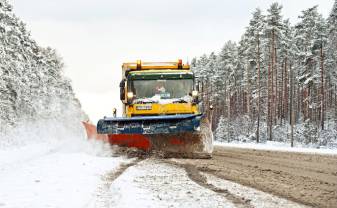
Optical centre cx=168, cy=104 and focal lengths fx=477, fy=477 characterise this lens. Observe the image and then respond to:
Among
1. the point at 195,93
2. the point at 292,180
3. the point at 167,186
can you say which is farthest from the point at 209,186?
the point at 195,93

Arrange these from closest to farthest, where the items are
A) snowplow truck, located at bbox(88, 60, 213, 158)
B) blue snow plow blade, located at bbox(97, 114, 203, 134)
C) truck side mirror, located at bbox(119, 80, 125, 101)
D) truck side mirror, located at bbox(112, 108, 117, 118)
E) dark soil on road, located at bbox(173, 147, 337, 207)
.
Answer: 1. dark soil on road, located at bbox(173, 147, 337, 207)
2. blue snow plow blade, located at bbox(97, 114, 203, 134)
3. snowplow truck, located at bbox(88, 60, 213, 158)
4. truck side mirror, located at bbox(119, 80, 125, 101)
5. truck side mirror, located at bbox(112, 108, 117, 118)

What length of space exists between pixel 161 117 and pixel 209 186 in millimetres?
6141

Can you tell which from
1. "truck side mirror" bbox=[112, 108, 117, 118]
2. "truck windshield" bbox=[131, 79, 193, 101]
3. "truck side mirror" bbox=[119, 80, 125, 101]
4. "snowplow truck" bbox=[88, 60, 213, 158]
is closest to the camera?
"snowplow truck" bbox=[88, 60, 213, 158]

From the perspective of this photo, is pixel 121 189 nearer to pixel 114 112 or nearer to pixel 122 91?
pixel 122 91

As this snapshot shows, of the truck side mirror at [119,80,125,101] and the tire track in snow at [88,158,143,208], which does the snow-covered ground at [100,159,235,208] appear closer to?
the tire track in snow at [88,158,143,208]

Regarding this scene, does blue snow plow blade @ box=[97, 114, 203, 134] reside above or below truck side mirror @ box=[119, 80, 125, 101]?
below

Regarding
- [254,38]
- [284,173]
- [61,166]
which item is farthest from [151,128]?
[254,38]

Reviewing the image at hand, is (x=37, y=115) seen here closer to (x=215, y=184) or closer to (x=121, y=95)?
(x=121, y=95)

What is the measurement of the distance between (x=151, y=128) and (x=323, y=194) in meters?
7.40

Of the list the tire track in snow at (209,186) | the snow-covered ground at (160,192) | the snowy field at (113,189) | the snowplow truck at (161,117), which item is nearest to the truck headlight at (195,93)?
the snowplow truck at (161,117)

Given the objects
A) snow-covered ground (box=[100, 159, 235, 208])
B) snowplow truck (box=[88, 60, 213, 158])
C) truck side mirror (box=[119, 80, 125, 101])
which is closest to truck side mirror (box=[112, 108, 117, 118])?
snowplow truck (box=[88, 60, 213, 158])

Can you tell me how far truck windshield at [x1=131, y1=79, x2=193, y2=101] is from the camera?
50.0 ft

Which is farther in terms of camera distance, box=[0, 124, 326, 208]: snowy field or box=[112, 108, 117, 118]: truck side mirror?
box=[112, 108, 117, 118]: truck side mirror

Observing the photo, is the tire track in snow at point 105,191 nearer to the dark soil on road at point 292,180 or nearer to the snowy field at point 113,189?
the snowy field at point 113,189
